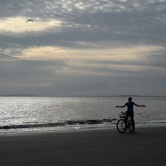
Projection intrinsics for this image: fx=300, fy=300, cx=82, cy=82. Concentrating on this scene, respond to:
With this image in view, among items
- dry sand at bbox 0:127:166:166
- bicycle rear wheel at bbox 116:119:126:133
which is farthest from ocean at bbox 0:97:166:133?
dry sand at bbox 0:127:166:166

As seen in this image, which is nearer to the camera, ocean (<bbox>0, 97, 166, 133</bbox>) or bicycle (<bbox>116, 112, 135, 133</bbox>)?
bicycle (<bbox>116, 112, 135, 133</bbox>)

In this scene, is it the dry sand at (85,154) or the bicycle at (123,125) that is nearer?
the dry sand at (85,154)

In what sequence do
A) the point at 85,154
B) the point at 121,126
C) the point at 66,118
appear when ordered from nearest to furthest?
the point at 85,154 < the point at 121,126 < the point at 66,118

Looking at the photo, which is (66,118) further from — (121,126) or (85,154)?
(85,154)

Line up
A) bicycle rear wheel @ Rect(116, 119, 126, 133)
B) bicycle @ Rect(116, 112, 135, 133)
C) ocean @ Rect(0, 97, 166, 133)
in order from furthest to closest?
ocean @ Rect(0, 97, 166, 133), bicycle rear wheel @ Rect(116, 119, 126, 133), bicycle @ Rect(116, 112, 135, 133)

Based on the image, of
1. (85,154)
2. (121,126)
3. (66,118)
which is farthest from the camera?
(66,118)

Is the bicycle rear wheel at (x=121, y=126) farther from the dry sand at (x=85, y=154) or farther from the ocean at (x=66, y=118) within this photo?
the ocean at (x=66, y=118)

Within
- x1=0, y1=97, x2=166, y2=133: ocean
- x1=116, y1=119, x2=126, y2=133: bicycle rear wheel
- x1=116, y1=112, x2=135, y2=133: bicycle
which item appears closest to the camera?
x1=116, y1=112, x2=135, y2=133: bicycle

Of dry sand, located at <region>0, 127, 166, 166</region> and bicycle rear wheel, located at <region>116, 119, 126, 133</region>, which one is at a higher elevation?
bicycle rear wheel, located at <region>116, 119, 126, 133</region>

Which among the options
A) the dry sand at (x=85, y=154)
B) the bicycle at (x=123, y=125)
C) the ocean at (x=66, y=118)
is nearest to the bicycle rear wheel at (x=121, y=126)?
the bicycle at (x=123, y=125)

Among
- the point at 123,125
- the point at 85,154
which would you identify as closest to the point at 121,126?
the point at 123,125

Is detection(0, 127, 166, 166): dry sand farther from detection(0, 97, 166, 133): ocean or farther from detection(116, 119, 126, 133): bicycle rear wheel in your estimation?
detection(0, 97, 166, 133): ocean

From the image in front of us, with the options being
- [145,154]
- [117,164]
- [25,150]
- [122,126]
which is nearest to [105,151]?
[145,154]

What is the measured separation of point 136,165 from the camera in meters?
9.91
